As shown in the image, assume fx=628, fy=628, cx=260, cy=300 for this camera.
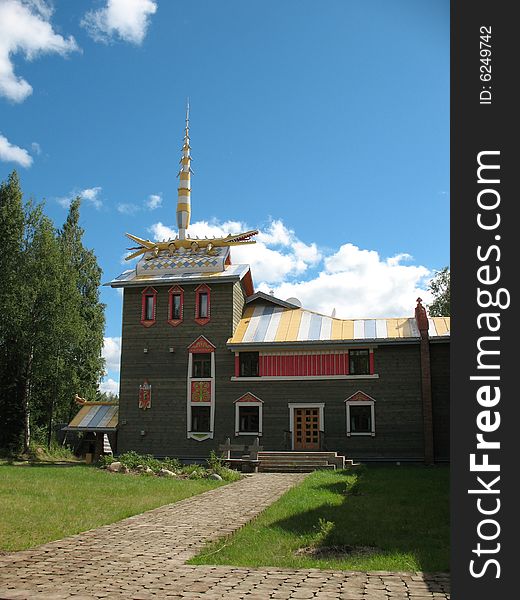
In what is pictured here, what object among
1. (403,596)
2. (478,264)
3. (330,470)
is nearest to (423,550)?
(403,596)

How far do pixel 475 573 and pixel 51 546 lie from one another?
Result: 6758 mm

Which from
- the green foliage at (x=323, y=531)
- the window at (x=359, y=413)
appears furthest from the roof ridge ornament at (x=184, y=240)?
the green foliage at (x=323, y=531)

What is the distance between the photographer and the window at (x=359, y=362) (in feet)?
89.0

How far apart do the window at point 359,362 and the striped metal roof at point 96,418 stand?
455 inches

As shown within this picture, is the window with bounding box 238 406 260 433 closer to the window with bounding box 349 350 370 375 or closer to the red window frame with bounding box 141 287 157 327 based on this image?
the window with bounding box 349 350 370 375

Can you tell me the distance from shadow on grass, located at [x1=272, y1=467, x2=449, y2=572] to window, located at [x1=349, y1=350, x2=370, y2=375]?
8.85m

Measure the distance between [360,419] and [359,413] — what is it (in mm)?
255

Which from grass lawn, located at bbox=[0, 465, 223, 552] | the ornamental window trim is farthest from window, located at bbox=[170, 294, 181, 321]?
grass lawn, located at bbox=[0, 465, 223, 552]

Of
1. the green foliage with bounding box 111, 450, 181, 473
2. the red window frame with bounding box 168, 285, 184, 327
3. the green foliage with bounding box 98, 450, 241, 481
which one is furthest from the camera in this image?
the red window frame with bounding box 168, 285, 184, 327

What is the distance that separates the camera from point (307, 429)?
1070 inches

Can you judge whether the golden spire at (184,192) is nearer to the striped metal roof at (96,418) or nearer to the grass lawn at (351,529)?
the striped metal roof at (96,418)

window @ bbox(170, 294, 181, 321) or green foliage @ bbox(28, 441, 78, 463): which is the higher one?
window @ bbox(170, 294, 181, 321)

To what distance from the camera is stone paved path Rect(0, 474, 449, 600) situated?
645 cm

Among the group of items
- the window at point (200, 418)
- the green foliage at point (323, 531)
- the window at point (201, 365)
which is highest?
the window at point (201, 365)
